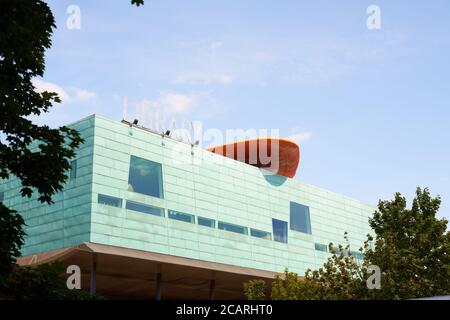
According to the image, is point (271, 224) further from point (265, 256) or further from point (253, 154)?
point (253, 154)

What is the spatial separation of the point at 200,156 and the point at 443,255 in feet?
72.6

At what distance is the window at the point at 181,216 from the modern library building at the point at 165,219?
0.08m

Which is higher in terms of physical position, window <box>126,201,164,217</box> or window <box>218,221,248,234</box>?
window <box>126,201,164,217</box>

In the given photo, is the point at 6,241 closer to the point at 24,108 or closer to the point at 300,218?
the point at 24,108

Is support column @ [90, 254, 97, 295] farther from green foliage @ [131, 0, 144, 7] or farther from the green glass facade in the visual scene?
green foliage @ [131, 0, 144, 7]

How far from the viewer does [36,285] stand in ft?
47.2

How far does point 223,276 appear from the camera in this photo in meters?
52.3

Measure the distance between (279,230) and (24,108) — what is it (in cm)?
4385

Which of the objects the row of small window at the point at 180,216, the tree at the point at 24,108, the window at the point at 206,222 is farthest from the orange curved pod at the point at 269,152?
the tree at the point at 24,108

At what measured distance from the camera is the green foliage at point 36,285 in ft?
46.4

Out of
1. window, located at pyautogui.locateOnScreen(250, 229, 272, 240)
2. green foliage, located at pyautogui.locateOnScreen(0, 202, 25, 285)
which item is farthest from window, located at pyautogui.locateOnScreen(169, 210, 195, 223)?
green foliage, located at pyautogui.locateOnScreen(0, 202, 25, 285)

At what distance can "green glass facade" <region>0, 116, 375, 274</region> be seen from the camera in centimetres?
4266

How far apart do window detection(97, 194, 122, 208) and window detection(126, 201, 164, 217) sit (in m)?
0.78

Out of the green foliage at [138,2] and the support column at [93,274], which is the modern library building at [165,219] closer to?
the support column at [93,274]
